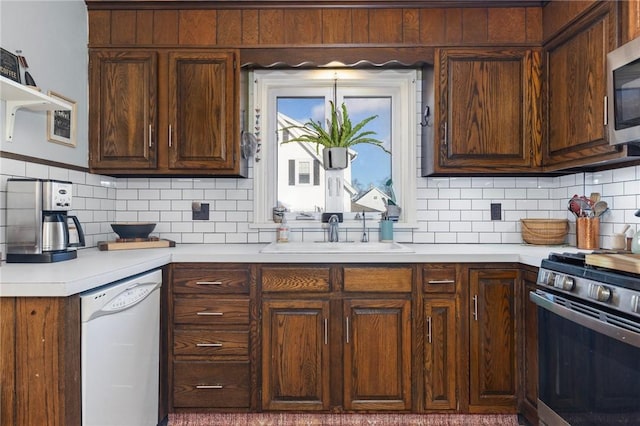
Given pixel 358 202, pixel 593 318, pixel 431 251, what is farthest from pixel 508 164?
pixel 593 318

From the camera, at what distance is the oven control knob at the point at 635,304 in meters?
1.38

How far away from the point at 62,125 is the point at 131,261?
3.09 ft

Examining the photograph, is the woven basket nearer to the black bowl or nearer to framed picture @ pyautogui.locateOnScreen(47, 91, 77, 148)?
the black bowl

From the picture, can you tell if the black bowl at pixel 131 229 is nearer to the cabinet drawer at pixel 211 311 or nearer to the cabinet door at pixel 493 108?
the cabinet drawer at pixel 211 311

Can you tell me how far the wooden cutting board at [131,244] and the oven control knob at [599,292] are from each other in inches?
84.7

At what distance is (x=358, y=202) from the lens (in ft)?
9.87

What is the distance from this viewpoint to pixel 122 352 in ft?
5.90

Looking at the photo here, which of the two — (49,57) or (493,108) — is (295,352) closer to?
(493,108)

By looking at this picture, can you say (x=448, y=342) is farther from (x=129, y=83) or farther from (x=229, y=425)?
(x=129, y=83)

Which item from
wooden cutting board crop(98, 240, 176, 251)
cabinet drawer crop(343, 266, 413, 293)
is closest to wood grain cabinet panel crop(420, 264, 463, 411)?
cabinet drawer crop(343, 266, 413, 293)

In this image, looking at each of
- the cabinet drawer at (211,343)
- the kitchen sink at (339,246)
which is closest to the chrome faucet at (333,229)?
the kitchen sink at (339,246)

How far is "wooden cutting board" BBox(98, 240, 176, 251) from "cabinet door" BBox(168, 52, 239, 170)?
0.46m

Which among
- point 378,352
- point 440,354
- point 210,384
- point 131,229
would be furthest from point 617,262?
point 131,229

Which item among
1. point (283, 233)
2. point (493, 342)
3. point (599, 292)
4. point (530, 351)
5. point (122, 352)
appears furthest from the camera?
point (283, 233)
